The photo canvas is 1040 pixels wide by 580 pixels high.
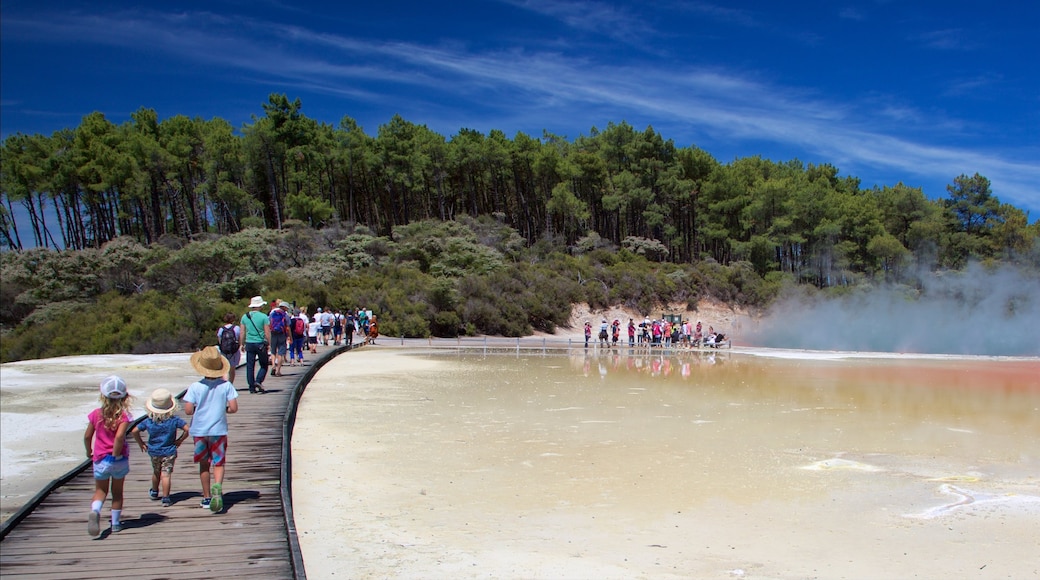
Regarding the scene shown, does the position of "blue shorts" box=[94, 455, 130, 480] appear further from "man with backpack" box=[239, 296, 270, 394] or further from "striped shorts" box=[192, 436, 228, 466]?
"man with backpack" box=[239, 296, 270, 394]

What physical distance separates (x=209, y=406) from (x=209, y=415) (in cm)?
8

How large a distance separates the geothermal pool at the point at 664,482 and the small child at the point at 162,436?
137 cm

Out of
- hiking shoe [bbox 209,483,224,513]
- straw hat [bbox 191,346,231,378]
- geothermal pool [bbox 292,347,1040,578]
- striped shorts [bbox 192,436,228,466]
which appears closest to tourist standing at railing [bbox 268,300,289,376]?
geothermal pool [bbox 292,347,1040,578]

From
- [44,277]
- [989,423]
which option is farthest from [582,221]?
[989,423]

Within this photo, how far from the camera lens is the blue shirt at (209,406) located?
6465 mm

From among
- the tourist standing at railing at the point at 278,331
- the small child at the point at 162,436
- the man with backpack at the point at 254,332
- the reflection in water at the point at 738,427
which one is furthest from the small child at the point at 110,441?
the tourist standing at railing at the point at 278,331

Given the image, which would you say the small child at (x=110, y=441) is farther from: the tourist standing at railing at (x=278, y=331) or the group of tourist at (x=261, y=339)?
the tourist standing at railing at (x=278, y=331)

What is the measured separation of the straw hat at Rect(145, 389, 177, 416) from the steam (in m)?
33.3

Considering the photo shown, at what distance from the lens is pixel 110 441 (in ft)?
18.9

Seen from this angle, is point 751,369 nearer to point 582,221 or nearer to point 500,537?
point 500,537

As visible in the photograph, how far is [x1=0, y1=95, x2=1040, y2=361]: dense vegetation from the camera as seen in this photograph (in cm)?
3697

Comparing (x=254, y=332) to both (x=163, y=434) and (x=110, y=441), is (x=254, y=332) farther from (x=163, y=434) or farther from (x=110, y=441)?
(x=110, y=441)

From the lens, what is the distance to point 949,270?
48594mm

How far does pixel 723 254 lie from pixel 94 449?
56.9 metres
